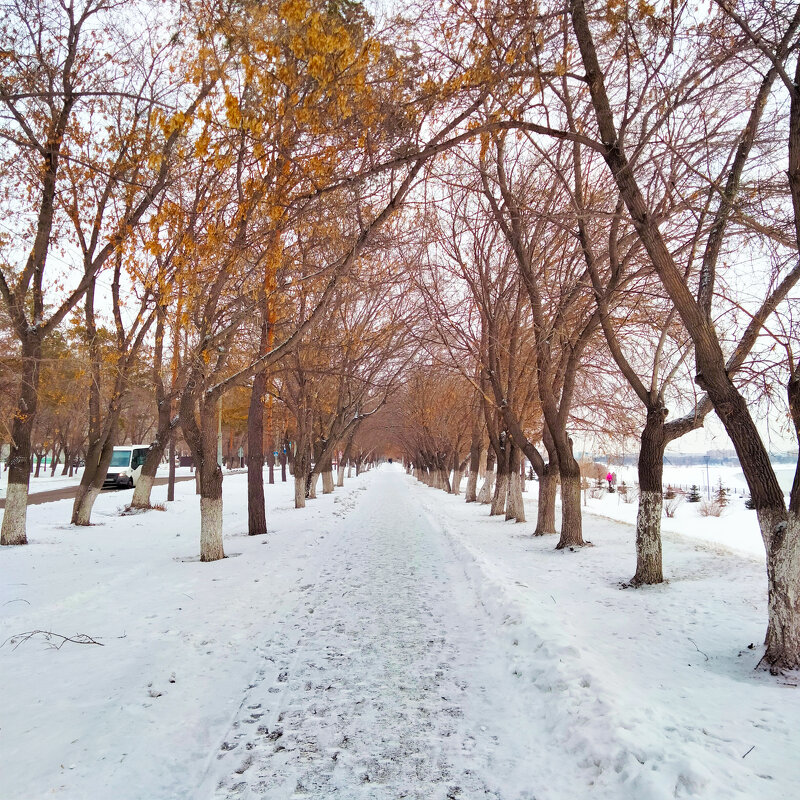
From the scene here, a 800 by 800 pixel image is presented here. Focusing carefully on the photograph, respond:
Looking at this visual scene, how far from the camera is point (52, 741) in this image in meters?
3.20

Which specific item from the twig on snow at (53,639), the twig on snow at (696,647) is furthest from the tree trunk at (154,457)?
the twig on snow at (696,647)

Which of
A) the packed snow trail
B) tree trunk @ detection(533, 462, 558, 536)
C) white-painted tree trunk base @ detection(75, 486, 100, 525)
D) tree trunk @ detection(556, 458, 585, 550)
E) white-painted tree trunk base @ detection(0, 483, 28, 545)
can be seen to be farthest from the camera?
white-painted tree trunk base @ detection(75, 486, 100, 525)

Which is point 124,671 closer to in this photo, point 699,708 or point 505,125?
point 699,708

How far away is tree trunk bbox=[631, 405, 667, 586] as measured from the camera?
7.24 metres

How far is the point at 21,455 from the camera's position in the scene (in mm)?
10492

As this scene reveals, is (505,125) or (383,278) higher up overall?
(383,278)

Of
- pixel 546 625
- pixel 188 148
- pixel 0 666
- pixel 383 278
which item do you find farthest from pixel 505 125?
pixel 383 278

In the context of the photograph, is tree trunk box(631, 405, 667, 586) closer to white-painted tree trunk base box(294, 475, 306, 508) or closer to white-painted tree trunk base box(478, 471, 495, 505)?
white-painted tree trunk base box(294, 475, 306, 508)

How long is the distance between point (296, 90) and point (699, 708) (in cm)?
704

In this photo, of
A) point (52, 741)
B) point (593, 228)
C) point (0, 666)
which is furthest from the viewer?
point (593, 228)

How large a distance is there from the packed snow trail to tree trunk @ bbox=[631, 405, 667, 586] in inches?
104

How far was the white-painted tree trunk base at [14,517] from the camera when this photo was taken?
32.9ft

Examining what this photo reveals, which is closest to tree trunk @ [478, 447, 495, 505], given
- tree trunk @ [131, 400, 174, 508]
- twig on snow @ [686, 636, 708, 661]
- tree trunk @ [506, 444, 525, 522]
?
tree trunk @ [506, 444, 525, 522]

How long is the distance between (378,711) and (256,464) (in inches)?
369
